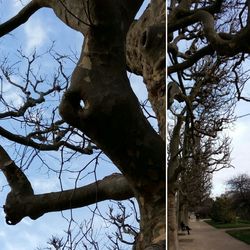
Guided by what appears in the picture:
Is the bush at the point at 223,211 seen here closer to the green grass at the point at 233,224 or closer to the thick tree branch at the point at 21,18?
the green grass at the point at 233,224

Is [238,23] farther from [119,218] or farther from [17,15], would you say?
[17,15]

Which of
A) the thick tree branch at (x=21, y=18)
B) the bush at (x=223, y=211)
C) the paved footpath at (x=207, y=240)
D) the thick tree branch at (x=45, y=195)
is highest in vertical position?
the thick tree branch at (x=21, y=18)

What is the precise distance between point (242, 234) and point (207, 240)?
53 mm

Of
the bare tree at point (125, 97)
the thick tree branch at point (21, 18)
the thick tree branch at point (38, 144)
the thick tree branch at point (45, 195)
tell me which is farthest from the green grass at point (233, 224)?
the thick tree branch at point (21, 18)

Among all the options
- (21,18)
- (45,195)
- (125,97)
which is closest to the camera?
(125,97)

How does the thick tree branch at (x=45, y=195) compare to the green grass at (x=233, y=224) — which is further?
the thick tree branch at (x=45, y=195)

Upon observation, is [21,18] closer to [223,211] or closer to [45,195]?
[45,195]

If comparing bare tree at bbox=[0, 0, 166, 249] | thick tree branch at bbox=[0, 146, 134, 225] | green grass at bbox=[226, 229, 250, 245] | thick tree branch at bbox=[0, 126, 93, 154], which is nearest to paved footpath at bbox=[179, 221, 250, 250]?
green grass at bbox=[226, 229, 250, 245]

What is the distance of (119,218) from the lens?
3.61 feet

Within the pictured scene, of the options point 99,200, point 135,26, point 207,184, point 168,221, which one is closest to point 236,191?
point 207,184

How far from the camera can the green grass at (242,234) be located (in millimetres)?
477

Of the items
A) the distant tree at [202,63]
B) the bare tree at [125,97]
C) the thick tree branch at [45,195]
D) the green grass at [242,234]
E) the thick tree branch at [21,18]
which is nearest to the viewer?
the green grass at [242,234]

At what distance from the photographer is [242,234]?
1.59 feet

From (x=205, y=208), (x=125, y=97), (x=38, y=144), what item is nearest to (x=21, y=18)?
(x=38, y=144)
